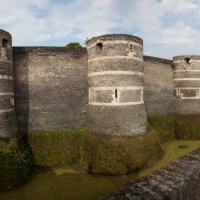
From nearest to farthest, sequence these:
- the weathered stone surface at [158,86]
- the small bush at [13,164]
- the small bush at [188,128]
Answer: the small bush at [13,164], the weathered stone surface at [158,86], the small bush at [188,128]

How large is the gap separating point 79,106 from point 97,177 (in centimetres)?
520

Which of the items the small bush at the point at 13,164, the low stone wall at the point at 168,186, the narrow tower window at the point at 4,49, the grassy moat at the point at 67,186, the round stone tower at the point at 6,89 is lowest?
the grassy moat at the point at 67,186

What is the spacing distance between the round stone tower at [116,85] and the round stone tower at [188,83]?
957 cm

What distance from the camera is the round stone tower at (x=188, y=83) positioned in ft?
76.1

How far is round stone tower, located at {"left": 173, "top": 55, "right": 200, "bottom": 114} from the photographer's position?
2320cm

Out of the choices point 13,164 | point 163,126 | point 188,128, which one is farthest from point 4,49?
point 188,128

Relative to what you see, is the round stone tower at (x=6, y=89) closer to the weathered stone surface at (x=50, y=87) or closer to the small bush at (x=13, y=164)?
the small bush at (x=13, y=164)

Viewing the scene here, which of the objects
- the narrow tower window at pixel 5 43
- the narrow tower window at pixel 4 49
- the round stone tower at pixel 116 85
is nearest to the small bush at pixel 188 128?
the round stone tower at pixel 116 85

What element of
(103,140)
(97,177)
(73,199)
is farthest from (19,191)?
(103,140)

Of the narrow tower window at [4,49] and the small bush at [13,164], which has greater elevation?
the narrow tower window at [4,49]

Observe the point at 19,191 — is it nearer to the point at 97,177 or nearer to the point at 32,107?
the point at 97,177

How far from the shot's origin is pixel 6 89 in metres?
13.6

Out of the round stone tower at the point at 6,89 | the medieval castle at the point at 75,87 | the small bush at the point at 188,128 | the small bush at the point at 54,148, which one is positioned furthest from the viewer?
the small bush at the point at 188,128

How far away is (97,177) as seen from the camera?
1345 cm
